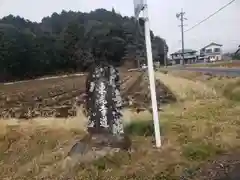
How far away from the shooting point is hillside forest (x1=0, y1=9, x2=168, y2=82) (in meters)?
4.76

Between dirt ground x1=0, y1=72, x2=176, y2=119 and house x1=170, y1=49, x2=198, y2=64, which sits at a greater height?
house x1=170, y1=49, x2=198, y2=64

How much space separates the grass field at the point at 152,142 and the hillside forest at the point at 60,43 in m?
0.73

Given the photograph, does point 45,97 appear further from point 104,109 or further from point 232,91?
point 232,91

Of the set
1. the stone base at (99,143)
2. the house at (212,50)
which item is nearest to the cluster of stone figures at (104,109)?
the stone base at (99,143)

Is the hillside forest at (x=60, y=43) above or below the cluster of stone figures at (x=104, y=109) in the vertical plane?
above

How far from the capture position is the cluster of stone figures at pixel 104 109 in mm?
4098

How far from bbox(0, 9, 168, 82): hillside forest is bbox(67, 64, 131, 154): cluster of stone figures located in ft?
1.29

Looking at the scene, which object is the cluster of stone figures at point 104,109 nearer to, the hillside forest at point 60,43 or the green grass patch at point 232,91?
the hillside forest at point 60,43

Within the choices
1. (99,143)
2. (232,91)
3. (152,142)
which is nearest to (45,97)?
(99,143)

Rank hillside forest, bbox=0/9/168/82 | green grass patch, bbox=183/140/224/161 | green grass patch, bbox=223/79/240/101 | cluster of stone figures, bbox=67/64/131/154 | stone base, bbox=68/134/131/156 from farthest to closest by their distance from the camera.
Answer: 1. green grass patch, bbox=223/79/240/101
2. hillside forest, bbox=0/9/168/82
3. cluster of stone figures, bbox=67/64/131/154
4. stone base, bbox=68/134/131/156
5. green grass patch, bbox=183/140/224/161

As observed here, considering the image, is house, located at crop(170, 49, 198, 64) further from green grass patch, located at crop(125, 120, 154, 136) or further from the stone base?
the stone base

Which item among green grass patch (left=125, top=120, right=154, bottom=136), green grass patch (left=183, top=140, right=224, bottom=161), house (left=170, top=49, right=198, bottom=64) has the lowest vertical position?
green grass patch (left=183, top=140, right=224, bottom=161)

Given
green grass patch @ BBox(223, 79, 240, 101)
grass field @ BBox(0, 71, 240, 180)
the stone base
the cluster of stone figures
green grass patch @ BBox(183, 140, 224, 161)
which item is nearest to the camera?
grass field @ BBox(0, 71, 240, 180)

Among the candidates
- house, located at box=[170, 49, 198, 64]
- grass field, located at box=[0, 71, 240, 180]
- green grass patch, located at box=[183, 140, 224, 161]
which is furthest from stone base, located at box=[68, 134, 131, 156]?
house, located at box=[170, 49, 198, 64]
